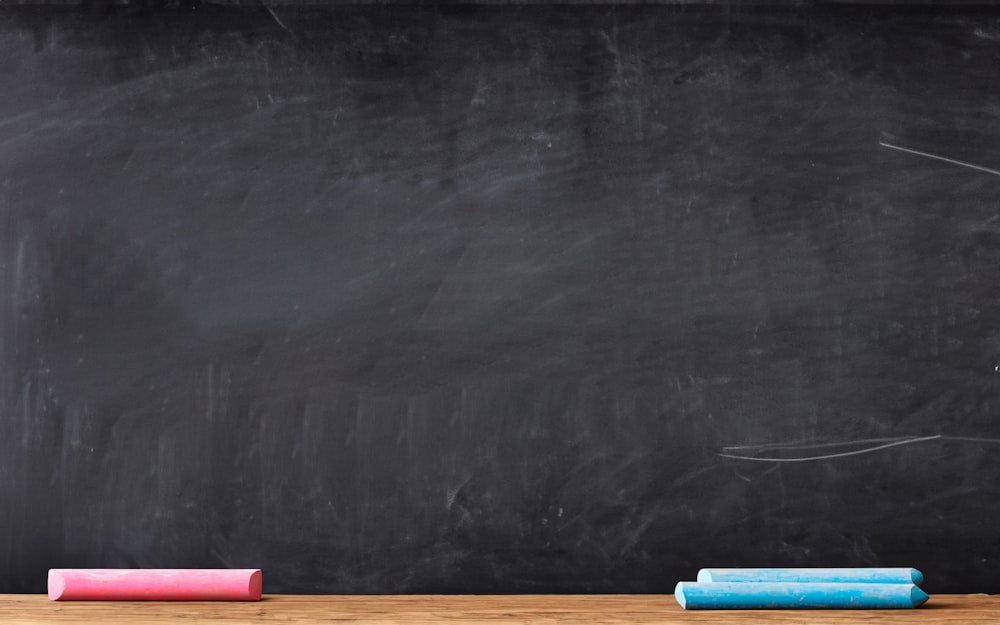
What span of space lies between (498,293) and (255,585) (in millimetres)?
715

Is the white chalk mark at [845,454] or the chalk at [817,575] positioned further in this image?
the white chalk mark at [845,454]

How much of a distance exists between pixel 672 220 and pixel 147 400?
1102 mm

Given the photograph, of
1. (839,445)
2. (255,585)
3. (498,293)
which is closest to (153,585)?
(255,585)

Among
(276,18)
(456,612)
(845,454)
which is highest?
(276,18)

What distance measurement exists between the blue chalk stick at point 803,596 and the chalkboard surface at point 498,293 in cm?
22

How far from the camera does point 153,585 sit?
68.2 inches

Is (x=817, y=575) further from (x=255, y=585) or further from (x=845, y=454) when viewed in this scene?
(x=255, y=585)

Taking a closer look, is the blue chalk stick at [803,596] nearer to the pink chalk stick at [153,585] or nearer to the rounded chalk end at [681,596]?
the rounded chalk end at [681,596]

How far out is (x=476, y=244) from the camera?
6.43 feet

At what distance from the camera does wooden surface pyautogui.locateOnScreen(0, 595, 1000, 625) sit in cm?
161

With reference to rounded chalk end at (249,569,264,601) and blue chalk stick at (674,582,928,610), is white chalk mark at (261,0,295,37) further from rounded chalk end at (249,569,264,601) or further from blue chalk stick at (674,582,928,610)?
blue chalk stick at (674,582,928,610)

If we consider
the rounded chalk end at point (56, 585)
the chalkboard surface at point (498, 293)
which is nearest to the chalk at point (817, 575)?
the chalkboard surface at point (498, 293)

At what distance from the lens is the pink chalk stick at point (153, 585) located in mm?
1734

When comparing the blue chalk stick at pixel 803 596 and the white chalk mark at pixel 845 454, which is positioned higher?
the white chalk mark at pixel 845 454
